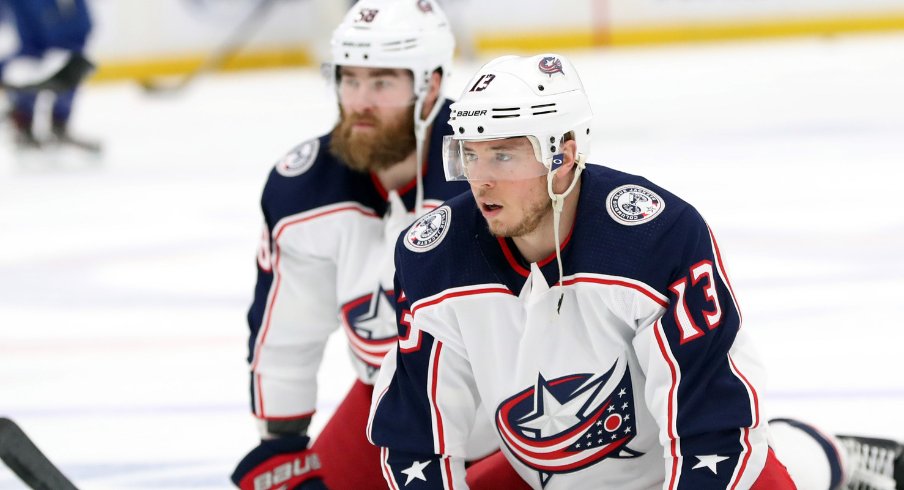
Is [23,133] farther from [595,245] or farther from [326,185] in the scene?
[595,245]

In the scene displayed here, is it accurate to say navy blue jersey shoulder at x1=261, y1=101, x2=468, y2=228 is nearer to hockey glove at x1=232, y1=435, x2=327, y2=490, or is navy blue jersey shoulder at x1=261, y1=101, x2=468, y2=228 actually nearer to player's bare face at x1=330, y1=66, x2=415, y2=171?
player's bare face at x1=330, y1=66, x2=415, y2=171

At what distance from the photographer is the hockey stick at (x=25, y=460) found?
196 centimetres

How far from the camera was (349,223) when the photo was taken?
234 centimetres

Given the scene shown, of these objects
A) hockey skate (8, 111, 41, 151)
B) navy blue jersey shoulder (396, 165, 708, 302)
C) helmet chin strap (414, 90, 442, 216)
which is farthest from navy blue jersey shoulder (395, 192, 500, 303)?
hockey skate (8, 111, 41, 151)

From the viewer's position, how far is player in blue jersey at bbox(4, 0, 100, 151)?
6977mm

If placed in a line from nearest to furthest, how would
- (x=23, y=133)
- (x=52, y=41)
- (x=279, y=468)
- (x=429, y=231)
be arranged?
1. (x=429, y=231)
2. (x=279, y=468)
3. (x=52, y=41)
4. (x=23, y=133)

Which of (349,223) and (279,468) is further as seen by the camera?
(349,223)

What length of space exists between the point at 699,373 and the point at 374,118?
2.71ft

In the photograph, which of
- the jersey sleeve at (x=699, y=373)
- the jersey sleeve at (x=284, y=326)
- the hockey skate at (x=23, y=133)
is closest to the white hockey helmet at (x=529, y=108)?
the jersey sleeve at (x=699, y=373)

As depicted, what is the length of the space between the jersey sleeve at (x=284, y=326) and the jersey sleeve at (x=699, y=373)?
76cm

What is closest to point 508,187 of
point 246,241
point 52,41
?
point 246,241

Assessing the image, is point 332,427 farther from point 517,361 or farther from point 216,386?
point 216,386

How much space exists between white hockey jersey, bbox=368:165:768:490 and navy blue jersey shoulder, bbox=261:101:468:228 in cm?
39

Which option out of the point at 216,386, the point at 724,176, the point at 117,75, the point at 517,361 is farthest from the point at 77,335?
the point at 117,75
